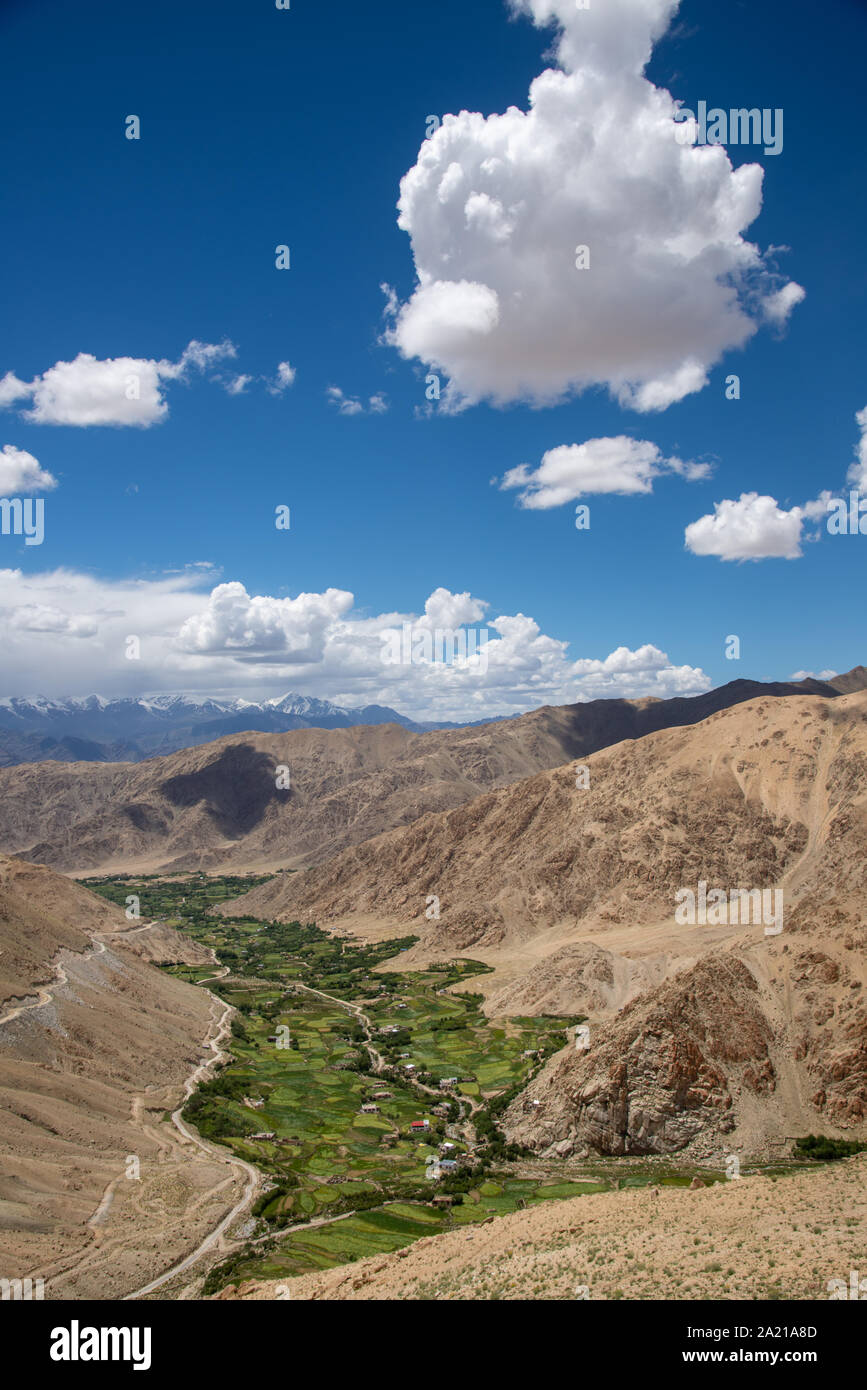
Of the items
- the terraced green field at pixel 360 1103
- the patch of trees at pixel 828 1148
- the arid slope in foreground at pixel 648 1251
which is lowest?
the terraced green field at pixel 360 1103

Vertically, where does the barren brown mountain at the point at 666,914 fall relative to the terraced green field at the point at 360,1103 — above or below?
above

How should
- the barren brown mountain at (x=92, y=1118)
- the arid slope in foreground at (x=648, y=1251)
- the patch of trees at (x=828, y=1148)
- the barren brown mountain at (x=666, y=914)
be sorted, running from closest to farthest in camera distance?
1. the arid slope in foreground at (x=648, y=1251)
2. the barren brown mountain at (x=92, y=1118)
3. the patch of trees at (x=828, y=1148)
4. the barren brown mountain at (x=666, y=914)

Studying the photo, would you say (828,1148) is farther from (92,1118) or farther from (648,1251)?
(92,1118)

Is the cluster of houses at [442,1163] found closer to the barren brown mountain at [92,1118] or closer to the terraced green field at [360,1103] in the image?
the terraced green field at [360,1103]

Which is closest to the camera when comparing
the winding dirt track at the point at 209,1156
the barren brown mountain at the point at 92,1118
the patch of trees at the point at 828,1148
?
the barren brown mountain at the point at 92,1118

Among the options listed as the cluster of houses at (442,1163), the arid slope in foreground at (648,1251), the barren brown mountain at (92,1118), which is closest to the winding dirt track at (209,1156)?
the barren brown mountain at (92,1118)

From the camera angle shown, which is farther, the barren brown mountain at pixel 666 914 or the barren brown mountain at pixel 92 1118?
the barren brown mountain at pixel 666 914

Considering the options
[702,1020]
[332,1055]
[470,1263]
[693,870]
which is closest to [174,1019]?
[332,1055]

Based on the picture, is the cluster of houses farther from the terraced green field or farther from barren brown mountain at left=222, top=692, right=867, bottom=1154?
barren brown mountain at left=222, top=692, right=867, bottom=1154
